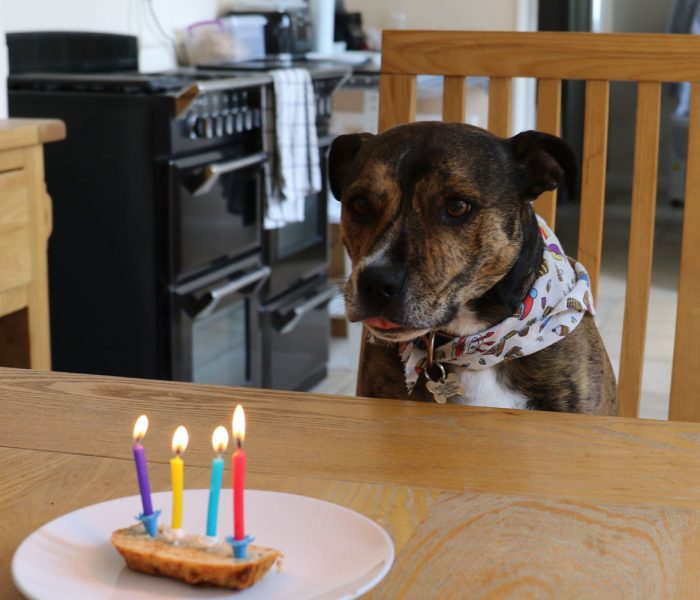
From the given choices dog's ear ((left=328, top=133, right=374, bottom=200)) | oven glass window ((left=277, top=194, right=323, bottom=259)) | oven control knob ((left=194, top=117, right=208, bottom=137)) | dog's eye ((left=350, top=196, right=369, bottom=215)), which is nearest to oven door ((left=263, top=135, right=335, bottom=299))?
oven glass window ((left=277, top=194, right=323, bottom=259))

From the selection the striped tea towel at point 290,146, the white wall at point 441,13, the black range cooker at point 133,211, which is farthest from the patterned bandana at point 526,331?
the white wall at point 441,13

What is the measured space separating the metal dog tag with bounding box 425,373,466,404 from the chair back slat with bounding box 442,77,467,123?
38cm

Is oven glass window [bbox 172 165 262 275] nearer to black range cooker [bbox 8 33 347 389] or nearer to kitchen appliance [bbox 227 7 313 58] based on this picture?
black range cooker [bbox 8 33 347 389]

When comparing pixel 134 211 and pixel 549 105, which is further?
pixel 134 211

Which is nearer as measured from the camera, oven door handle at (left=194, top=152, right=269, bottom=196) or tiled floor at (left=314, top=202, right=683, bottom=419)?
oven door handle at (left=194, top=152, right=269, bottom=196)

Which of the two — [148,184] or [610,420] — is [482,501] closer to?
[610,420]

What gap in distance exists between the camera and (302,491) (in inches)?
32.7

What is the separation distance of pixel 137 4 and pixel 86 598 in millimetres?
3350

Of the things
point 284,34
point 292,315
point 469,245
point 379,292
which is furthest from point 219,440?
point 284,34

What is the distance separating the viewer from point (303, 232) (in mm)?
3699

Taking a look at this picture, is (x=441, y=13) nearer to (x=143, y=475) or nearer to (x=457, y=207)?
(x=457, y=207)

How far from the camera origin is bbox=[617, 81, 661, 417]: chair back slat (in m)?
1.42

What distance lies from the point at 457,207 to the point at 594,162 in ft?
0.65

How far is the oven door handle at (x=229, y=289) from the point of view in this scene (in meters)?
2.94
